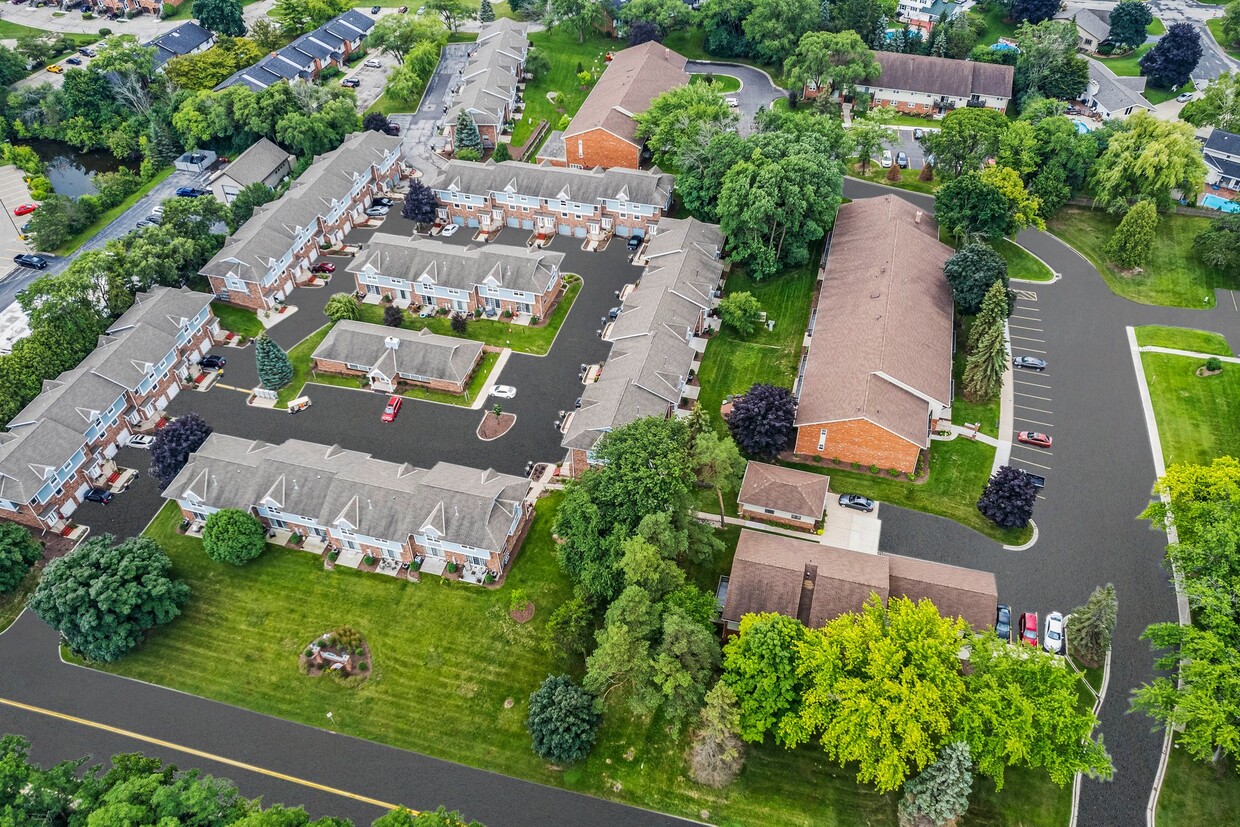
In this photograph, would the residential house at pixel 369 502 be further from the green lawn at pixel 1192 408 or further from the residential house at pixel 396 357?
the green lawn at pixel 1192 408

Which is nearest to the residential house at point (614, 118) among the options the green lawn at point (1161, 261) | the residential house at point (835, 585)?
the green lawn at point (1161, 261)

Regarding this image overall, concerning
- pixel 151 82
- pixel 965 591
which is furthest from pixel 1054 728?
pixel 151 82

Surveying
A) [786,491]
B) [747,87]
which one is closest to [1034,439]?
[786,491]

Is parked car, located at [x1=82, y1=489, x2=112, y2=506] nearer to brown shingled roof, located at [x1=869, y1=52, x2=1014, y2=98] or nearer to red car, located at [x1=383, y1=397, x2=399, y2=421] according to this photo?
red car, located at [x1=383, y1=397, x2=399, y2=421]

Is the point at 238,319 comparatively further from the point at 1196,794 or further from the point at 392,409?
the point at 1196,794

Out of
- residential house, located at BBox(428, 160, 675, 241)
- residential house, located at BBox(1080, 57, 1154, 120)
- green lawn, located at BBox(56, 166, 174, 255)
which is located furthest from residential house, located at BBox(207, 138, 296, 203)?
residential house, located at BBox(1080, 57, 1154, 120)
